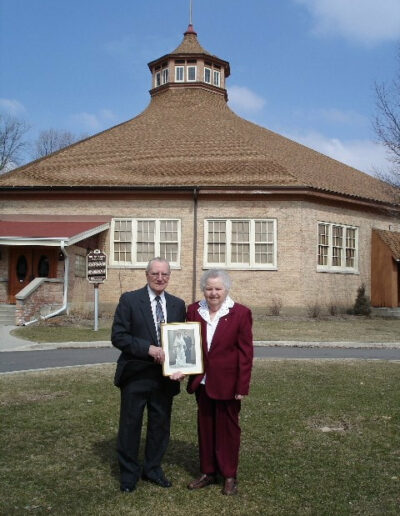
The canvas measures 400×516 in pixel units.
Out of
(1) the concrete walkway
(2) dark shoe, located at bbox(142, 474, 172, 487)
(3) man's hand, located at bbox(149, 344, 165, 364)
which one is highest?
(3) man's hand, located at bbox(149, 344, 165, 364)

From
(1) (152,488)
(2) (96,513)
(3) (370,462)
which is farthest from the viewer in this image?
(3) (370,462)

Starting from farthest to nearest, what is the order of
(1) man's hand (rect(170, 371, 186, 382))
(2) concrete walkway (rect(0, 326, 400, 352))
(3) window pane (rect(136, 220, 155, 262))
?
(3) window pane (rect(136, 220, 155, 262)) → (2) concrete walkway (rect(0, 326, 400, 352)) → (1) man's hand (rect(170, 371, 186, 382))

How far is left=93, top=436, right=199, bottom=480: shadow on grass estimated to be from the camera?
18.5ft

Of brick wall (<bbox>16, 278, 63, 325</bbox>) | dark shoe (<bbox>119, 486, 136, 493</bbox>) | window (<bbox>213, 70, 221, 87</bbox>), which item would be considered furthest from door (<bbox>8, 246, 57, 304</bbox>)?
dark shoe (<bbox>119, 486, 136, 493</bbox>)

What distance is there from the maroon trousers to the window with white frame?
20.1 meters

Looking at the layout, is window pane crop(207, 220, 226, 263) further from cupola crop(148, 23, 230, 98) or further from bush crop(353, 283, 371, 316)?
cupola crop(148, 23, 230, 98)

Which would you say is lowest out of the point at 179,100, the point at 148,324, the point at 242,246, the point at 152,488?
the point at 152,488

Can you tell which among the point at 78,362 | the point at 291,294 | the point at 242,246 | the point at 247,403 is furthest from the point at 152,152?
the point at 247,403

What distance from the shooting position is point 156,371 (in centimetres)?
514

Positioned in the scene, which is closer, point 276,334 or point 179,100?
point 276,334

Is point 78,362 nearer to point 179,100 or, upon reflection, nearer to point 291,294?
point 291,294

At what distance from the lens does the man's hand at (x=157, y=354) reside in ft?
16.0

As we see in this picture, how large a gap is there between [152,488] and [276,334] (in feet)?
42.6

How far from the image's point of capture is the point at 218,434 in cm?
505
